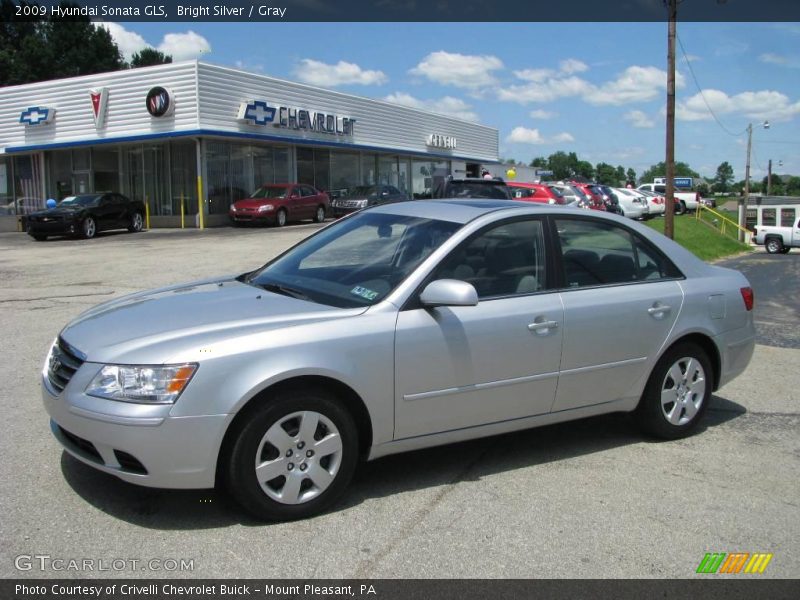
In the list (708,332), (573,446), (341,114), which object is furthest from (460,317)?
(341,114)

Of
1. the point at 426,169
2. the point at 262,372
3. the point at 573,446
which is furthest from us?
the point at 426,169

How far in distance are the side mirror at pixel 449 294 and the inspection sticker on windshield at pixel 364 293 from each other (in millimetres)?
279

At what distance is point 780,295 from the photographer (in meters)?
15.3

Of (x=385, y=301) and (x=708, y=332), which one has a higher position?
(x=385, y=301)

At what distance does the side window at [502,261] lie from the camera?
173 inches

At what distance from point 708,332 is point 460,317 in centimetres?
210

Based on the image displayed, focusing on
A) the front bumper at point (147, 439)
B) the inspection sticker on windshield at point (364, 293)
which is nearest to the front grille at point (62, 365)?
the front bumper at point (147, 439)

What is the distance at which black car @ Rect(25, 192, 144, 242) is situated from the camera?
23766 millimetres

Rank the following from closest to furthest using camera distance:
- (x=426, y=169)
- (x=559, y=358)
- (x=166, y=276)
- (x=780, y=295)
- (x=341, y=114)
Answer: (x=559, y=358) → (x=166, y=276) → (x=780, y=295) → (x=341, y=114) → (x=426, y=169)

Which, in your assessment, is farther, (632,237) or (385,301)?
(632,237)

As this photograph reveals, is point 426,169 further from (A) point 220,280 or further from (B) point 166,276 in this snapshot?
(A) point 220,280

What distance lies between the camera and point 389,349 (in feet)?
13.0

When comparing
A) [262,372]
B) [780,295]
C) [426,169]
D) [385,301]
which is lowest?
[780,295]

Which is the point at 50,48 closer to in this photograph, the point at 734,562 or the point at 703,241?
the point at 703,241
